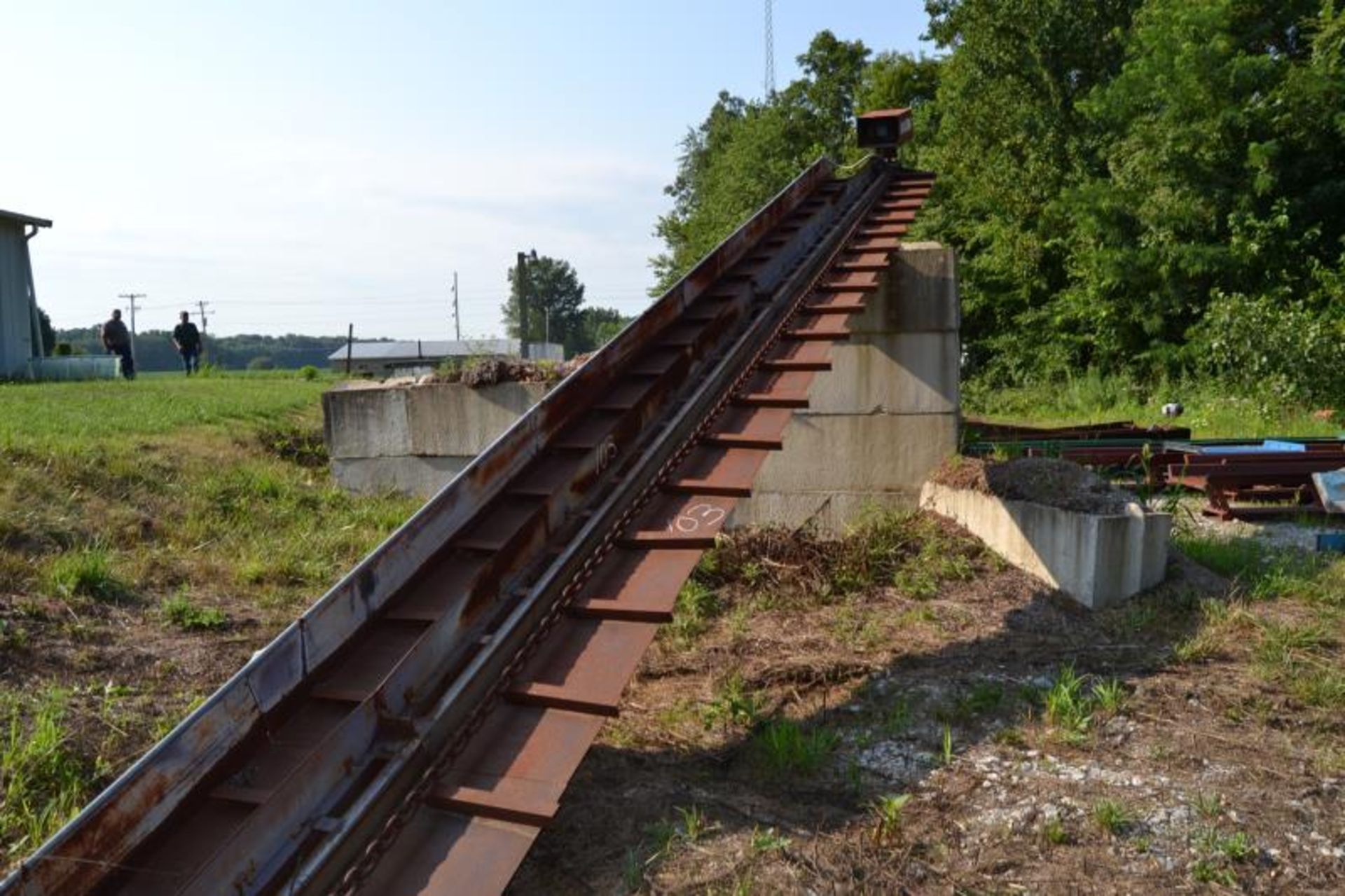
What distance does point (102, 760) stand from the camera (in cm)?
399

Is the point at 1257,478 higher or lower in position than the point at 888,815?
higher

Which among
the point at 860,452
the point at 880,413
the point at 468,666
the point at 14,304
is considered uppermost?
the point at 14,304

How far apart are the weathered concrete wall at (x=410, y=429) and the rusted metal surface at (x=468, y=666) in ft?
9.95

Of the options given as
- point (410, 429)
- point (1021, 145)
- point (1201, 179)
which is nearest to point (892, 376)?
point (410, 429)

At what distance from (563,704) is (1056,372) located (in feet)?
67.9

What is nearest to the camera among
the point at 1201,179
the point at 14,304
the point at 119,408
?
the point at 119,408

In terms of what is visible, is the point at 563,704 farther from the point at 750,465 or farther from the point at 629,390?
the point at 629,390

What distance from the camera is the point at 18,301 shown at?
61.9 ft

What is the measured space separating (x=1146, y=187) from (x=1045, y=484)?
14603 mm

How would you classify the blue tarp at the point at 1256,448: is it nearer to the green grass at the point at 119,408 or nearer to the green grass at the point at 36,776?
the green grass at the point at 36,776

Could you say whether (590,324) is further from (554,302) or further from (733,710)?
(733,710)

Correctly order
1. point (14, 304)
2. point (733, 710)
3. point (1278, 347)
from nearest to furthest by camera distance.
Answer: point (733, 710) < point (1278, 347) < point (14, 304)

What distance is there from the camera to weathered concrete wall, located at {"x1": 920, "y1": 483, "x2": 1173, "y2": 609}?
591 cm

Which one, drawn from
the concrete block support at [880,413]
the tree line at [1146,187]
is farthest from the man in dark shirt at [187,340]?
the tree line at [1146,187]
